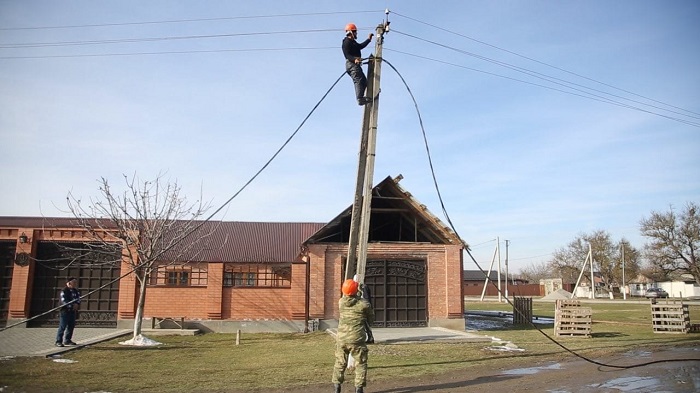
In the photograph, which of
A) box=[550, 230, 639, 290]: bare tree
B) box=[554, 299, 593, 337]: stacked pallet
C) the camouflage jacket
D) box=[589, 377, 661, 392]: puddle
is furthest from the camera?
box=[550, 230, 639, 290]: bare tree

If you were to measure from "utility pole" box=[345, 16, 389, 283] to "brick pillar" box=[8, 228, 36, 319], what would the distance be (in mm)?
13956

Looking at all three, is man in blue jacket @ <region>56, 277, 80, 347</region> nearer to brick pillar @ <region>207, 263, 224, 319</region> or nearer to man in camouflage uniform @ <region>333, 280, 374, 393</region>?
brick pillar @ <region>207, 263, 224, 319</region>

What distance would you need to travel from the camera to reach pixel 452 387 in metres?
8.53

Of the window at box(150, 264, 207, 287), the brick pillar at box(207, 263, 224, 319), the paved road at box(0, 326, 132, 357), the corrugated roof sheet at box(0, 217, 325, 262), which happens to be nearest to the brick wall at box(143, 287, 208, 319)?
the brick pillar at box(207, 263, 224, 319)

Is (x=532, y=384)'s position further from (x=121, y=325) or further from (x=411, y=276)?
(x=121, y=325)

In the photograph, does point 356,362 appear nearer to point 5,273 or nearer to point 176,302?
point 176,302

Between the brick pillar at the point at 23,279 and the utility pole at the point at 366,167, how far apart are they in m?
14.0

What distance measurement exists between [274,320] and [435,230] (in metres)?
7.05

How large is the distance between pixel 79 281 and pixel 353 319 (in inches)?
600

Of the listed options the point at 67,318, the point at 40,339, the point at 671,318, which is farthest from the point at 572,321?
the point at 40,339

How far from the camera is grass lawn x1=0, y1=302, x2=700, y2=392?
8.82 meters

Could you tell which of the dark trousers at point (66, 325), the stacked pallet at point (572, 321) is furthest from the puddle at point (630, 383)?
the dark trousers at point (66, 325)

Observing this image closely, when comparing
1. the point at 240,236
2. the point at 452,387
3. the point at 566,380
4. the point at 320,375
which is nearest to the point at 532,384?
the point at 566,380

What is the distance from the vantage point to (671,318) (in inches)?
676
